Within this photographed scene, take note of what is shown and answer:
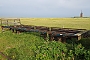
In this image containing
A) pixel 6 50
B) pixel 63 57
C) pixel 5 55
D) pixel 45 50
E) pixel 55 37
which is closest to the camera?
pixel 63 57

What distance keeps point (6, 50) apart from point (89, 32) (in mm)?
6406

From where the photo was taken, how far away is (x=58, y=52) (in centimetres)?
888

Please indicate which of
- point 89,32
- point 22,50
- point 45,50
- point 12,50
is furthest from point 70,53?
point 89,32

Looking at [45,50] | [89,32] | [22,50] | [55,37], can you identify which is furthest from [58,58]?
[89,32]

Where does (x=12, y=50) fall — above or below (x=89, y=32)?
below

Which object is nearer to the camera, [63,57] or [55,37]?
[63,57]

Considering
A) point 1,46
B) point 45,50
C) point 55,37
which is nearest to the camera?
point 45,50

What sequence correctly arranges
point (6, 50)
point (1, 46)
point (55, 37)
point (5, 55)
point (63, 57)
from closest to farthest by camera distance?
point (63, 57)
point (5, 55)
point (6, 50)
point (1, 46)
point (55, 37)

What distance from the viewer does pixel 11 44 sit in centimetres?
1202

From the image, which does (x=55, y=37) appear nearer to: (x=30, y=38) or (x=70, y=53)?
(x=30, y=38)

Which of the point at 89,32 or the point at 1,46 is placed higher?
the point at 89,32

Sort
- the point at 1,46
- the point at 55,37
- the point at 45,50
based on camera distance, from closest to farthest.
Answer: the point at 45,50
the point at 1,46
the point at 55,37

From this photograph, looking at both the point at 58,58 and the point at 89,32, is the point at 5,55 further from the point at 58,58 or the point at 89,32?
the point at 89,32

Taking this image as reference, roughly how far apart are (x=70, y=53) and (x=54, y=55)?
2.80ft
